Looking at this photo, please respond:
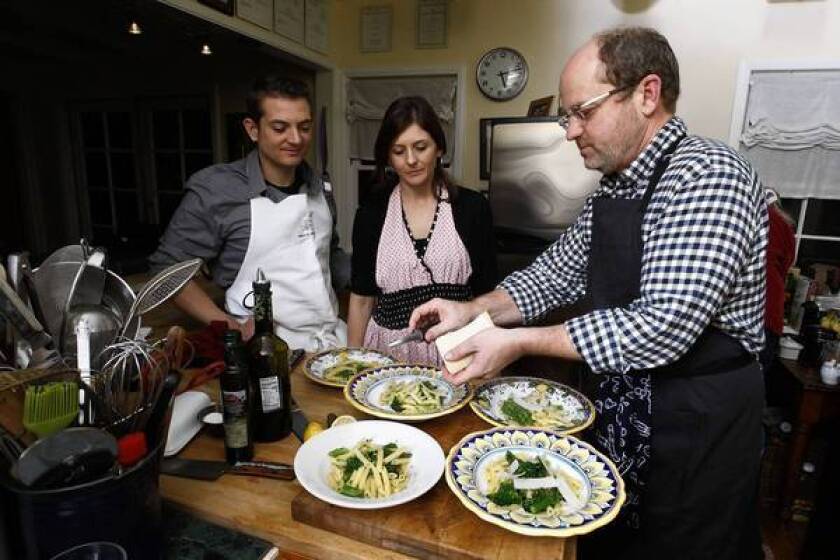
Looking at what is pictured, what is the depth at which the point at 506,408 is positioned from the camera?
1.16m

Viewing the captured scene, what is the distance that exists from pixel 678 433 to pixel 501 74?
329cm

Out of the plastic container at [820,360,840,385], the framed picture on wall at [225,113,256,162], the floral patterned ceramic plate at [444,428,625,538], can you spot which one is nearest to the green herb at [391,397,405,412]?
the floral patterned ceramic plate at [444,428,625,538]

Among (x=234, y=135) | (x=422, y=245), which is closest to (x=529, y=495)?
(x=422, y=245)

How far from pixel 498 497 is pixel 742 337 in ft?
2.07

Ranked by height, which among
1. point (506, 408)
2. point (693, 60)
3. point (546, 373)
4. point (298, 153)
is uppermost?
point (693, 60)

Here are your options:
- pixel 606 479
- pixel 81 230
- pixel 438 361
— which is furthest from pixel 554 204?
pixel 81 230

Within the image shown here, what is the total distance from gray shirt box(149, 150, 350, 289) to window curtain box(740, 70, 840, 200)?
327cm

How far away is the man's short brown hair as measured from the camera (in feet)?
3.25

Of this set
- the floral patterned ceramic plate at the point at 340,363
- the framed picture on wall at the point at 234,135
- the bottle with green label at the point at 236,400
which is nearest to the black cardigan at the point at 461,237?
the floral patterned ceramic plate at the point at 340,363

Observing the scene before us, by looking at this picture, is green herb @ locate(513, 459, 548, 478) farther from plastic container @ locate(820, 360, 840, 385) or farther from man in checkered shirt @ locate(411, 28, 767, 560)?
plastic container @ locate(820, 360, 840, 385)

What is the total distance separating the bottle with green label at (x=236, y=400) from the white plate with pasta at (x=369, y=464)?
11 centimetres

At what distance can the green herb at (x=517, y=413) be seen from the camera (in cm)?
110

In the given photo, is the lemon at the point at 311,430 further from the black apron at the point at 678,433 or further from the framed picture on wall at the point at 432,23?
the framed picture on wall at the point at 432,23

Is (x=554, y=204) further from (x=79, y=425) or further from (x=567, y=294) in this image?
(x=79, y=425)
